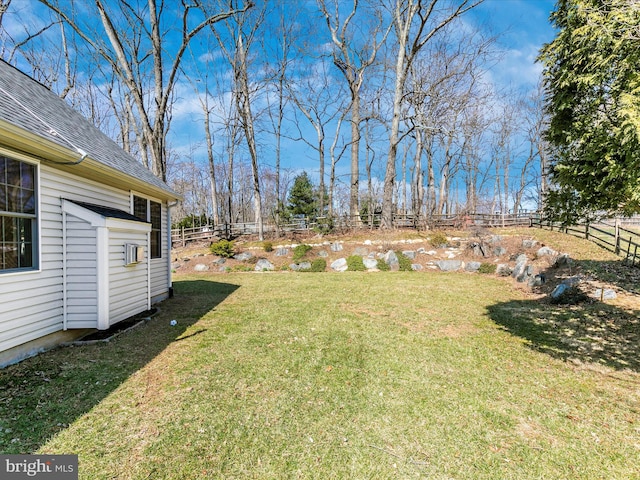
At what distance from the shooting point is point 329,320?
5.64 meters

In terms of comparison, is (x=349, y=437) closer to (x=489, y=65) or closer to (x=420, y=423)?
(x=420, y=423)

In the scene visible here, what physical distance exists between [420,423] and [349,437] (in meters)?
0.68

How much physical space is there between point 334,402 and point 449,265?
9.58 meters

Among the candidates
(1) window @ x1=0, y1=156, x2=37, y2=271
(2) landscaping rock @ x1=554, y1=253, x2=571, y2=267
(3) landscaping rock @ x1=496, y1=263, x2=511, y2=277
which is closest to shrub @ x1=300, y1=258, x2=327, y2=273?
(3) landscaping rock @ x1=496, y1=263, x2=511, y2=277

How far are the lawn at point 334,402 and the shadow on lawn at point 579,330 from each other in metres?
0.04

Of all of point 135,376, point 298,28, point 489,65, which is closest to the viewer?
point 135,376

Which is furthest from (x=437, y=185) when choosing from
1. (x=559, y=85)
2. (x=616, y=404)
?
(x=616, y=404)

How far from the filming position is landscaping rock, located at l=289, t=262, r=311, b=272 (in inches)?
484

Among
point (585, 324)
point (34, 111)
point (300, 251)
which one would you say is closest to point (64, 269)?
point (34, 111)

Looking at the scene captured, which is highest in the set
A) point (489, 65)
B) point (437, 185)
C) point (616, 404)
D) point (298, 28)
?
point (298, 28)

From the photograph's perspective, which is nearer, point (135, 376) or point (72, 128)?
point (135, 376)

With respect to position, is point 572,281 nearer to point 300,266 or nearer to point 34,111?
point 300,266

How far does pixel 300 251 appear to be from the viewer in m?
13.1

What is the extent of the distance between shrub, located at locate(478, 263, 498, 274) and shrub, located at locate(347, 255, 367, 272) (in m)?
4.23
